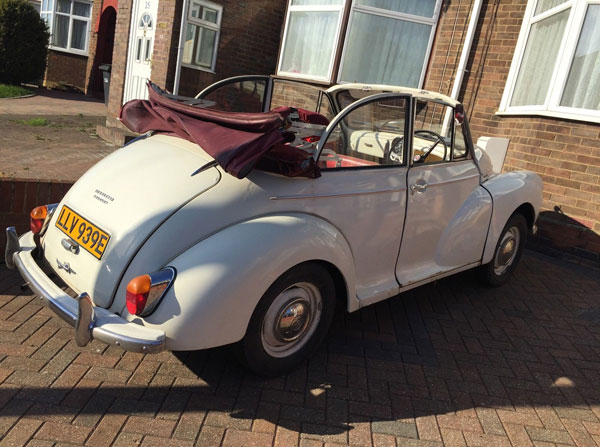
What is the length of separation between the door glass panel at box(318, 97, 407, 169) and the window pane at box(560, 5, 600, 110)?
3908 millimetres

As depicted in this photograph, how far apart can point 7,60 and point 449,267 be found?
49.5ft

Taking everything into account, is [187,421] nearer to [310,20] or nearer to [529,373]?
[529,373]

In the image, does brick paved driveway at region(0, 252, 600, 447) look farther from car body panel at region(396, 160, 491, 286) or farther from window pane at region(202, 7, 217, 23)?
window pane at region(202, 7, 217, 23)

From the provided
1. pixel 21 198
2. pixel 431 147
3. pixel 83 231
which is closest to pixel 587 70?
pixel 431 147

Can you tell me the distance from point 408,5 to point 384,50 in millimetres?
768

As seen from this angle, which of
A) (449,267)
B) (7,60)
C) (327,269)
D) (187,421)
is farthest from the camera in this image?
(7,60)

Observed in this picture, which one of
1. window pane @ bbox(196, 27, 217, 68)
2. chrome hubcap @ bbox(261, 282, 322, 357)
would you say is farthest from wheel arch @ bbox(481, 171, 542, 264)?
window pane @ bbox(196, 27, 217, 68)

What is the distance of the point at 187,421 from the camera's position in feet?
8.27

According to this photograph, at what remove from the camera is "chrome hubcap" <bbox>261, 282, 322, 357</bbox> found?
2.81 metres

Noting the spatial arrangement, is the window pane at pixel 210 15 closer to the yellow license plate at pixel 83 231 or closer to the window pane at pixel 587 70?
the window pane at pixel 587 70

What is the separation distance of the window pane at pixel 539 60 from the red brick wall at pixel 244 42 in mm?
4984

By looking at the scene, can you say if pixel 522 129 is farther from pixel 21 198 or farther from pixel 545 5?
pixel 21 198

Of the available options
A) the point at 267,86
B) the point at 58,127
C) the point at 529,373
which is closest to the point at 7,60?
the point at 58,127

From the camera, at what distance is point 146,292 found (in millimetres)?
2387
